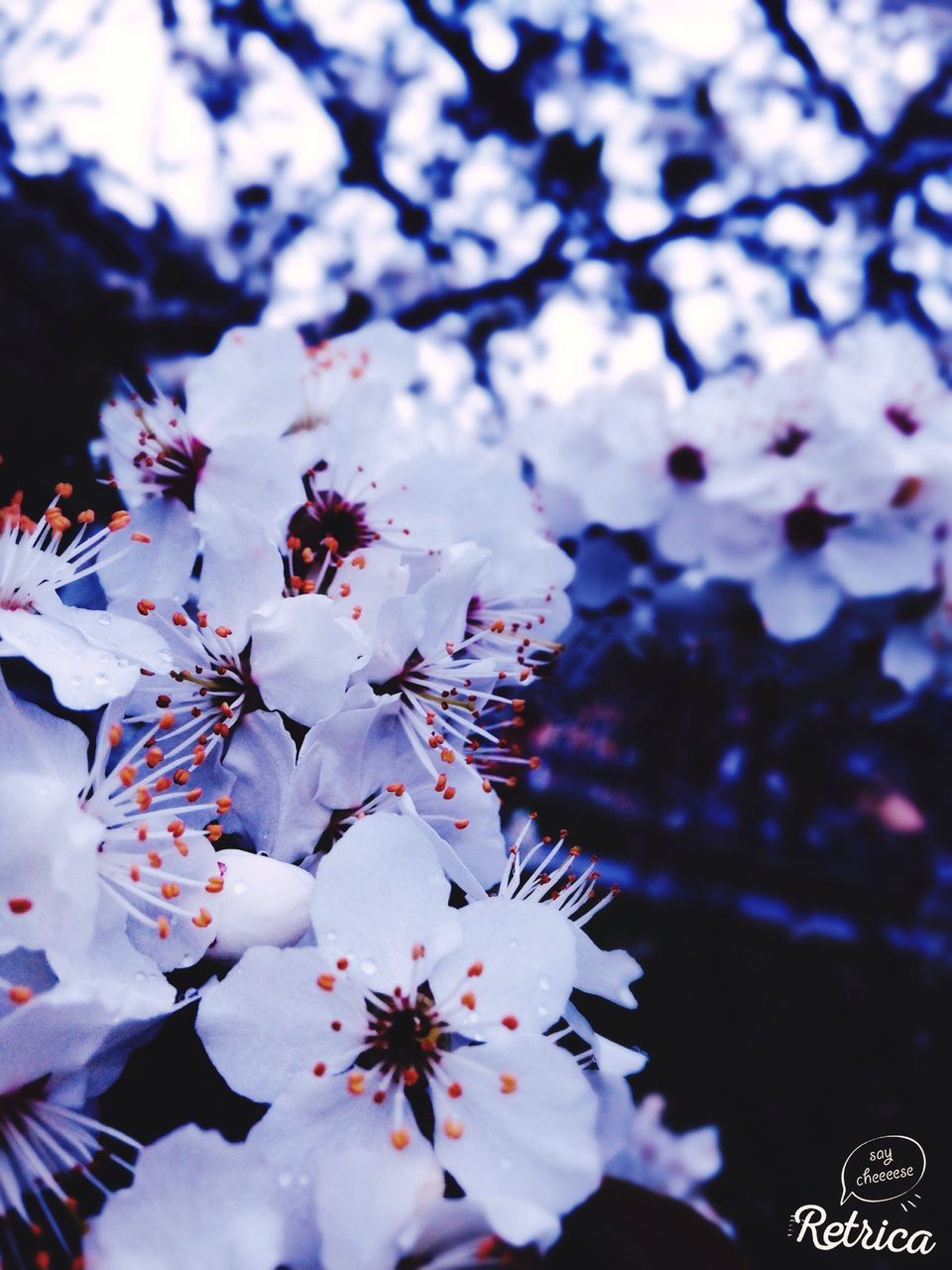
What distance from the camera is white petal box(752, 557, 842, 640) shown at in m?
1.34

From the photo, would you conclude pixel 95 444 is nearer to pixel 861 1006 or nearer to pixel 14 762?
pixel 14 762

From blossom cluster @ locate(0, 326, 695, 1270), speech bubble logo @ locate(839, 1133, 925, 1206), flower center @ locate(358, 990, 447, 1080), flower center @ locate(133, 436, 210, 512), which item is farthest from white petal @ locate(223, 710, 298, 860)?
speech bubble logo @ locate(839, 1133, 925, 1206)

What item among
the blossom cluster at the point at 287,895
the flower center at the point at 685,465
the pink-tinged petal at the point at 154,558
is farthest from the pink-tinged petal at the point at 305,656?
the flower center at the point at 685,465

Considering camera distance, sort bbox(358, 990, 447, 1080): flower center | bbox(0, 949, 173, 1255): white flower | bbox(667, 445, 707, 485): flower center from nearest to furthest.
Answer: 1. bbox(0, 949, 173, 1255): white flower
2. bbox(358, 990, 447, 1080): flower center
3. bbox(667, 445, 707, 485): flower center

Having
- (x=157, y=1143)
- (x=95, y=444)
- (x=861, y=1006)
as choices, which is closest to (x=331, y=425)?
(x=95, y=444)

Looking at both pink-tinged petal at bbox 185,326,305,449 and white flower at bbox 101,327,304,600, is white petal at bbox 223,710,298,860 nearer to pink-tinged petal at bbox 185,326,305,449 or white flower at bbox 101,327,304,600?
white flower at bbox 101,327,304,600

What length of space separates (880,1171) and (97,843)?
95 cm

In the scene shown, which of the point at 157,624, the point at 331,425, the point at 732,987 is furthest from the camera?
the point at 732,987

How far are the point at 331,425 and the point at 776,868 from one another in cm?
196

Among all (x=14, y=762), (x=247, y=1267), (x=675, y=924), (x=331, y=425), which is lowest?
(x=675, y=924)

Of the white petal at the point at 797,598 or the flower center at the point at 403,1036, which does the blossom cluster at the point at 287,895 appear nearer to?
the flower center at the point at 403,1036

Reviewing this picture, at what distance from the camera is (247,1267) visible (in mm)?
476

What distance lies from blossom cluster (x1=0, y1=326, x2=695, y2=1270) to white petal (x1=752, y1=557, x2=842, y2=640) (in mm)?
665

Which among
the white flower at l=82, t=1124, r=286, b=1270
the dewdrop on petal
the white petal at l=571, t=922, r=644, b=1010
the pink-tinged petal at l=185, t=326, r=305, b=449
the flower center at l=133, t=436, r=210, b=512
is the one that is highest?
the pink-tinged petal at l=185, t=326, r=305, b=449
